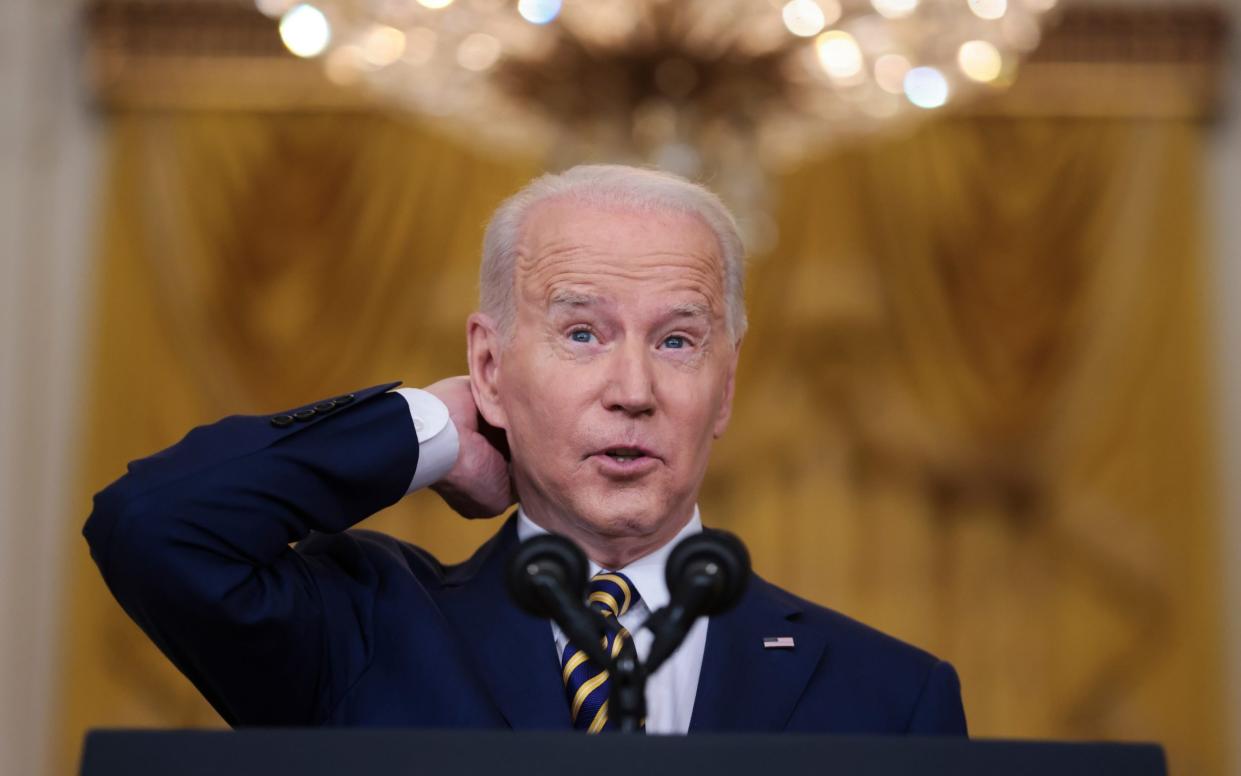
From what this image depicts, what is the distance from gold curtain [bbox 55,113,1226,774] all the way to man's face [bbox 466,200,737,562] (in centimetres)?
339

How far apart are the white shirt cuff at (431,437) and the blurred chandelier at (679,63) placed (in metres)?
2.01

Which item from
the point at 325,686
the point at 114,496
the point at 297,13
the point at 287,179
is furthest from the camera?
the point at 287,179

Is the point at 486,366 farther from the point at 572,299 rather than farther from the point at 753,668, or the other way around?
the point at 753,668

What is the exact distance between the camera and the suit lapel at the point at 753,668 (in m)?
2.10

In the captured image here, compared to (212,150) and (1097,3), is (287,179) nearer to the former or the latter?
(212,150)

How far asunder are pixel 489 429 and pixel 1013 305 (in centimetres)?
365

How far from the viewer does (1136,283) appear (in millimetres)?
5562

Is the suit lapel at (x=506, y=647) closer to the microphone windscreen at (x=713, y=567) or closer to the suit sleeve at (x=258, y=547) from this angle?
the suit sleeve at (x=258, y=547)

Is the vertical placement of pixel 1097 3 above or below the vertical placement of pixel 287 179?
above

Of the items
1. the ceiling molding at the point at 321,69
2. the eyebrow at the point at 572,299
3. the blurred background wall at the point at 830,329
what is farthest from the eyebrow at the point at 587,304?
the ceiling molding at the point at 321,69

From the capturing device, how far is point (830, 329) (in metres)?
5.64

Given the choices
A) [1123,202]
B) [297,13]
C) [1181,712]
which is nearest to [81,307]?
[297,13]

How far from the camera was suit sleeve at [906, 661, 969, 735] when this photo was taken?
7.20 ft

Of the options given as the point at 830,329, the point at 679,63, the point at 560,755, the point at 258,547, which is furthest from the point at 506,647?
the point at 830,329
